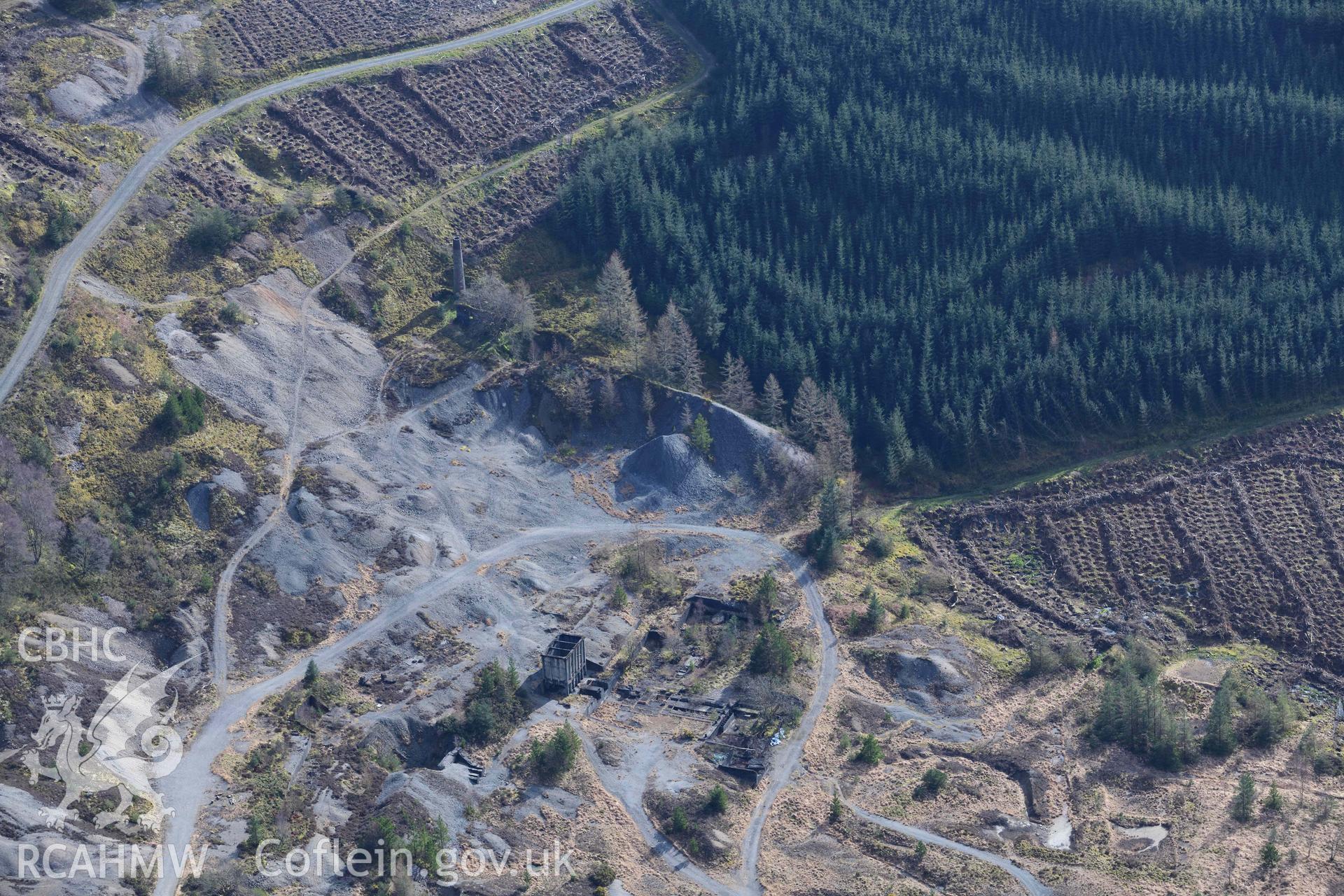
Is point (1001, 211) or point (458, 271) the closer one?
point (458, 271)

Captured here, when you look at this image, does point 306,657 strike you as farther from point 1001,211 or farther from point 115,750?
point 1001,211

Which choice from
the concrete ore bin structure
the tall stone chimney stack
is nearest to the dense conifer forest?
the tall stone chimney stack

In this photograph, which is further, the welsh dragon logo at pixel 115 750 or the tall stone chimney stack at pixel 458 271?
Result: the tall stone chimney stack at pixel 458 271

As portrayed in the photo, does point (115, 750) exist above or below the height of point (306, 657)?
above

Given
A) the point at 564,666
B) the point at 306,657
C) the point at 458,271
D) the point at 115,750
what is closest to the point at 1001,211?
the point at 458,271

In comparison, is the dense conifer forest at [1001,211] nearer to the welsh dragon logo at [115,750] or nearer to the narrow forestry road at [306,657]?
the narrow forestry road at [306,657]

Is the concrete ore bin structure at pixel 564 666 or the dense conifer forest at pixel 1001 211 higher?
the dense conifer forest at pixel 1001 211

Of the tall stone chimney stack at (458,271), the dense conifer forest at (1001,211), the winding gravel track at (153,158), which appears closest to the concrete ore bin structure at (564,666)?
the dense conifer forest at (1001,211)
